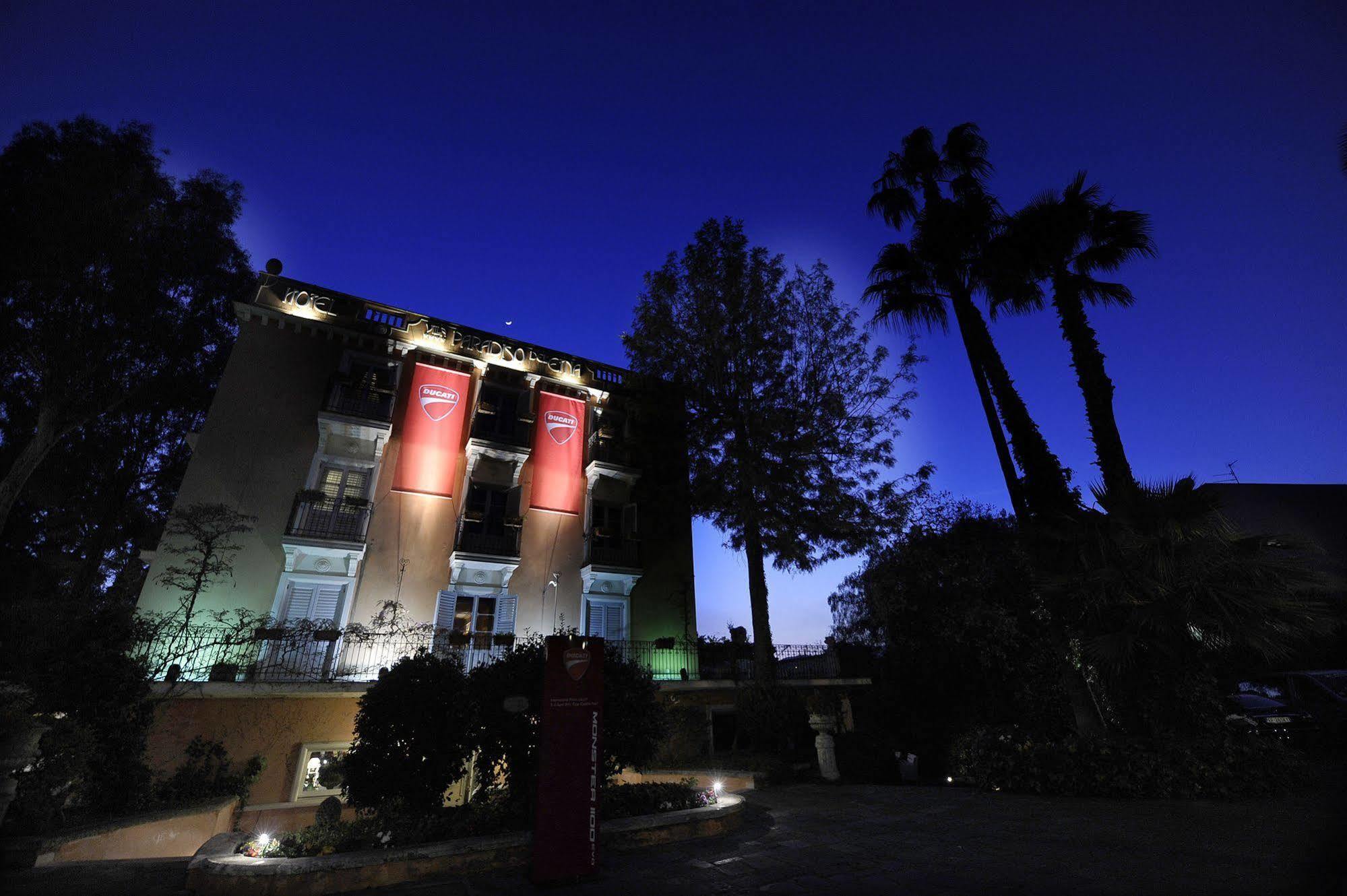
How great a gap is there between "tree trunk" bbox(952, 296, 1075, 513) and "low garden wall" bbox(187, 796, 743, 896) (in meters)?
11.4

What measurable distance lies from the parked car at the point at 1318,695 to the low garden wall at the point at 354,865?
52.7 feet

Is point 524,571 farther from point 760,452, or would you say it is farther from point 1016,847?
point 1016,847

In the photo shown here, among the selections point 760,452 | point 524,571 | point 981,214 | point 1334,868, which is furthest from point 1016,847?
point 981,214

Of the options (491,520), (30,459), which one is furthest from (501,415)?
(30,459)

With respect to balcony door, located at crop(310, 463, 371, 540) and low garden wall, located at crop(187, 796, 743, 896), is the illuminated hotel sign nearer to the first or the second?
balcony door, located at crop(310, 463, 371, 540)

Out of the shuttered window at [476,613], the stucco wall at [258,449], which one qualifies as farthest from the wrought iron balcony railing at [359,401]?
the shuttered window at [476,613]

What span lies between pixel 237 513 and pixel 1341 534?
40307mm

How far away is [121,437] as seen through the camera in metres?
20.0

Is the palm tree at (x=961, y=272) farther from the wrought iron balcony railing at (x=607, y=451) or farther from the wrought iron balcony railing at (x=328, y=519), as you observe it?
the wrought iron balcony railing at (x=328, y=519)

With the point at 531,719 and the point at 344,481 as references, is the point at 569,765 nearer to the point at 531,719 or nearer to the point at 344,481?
the point at 531,719

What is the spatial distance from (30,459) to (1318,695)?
3502cm

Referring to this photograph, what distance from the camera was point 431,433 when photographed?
17.3 m

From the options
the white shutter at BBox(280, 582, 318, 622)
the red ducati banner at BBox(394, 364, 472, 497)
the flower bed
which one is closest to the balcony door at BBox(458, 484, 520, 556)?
the red ducati banner at BBox(394, 364, 472, 497)

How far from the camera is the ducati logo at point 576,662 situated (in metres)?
6.04
